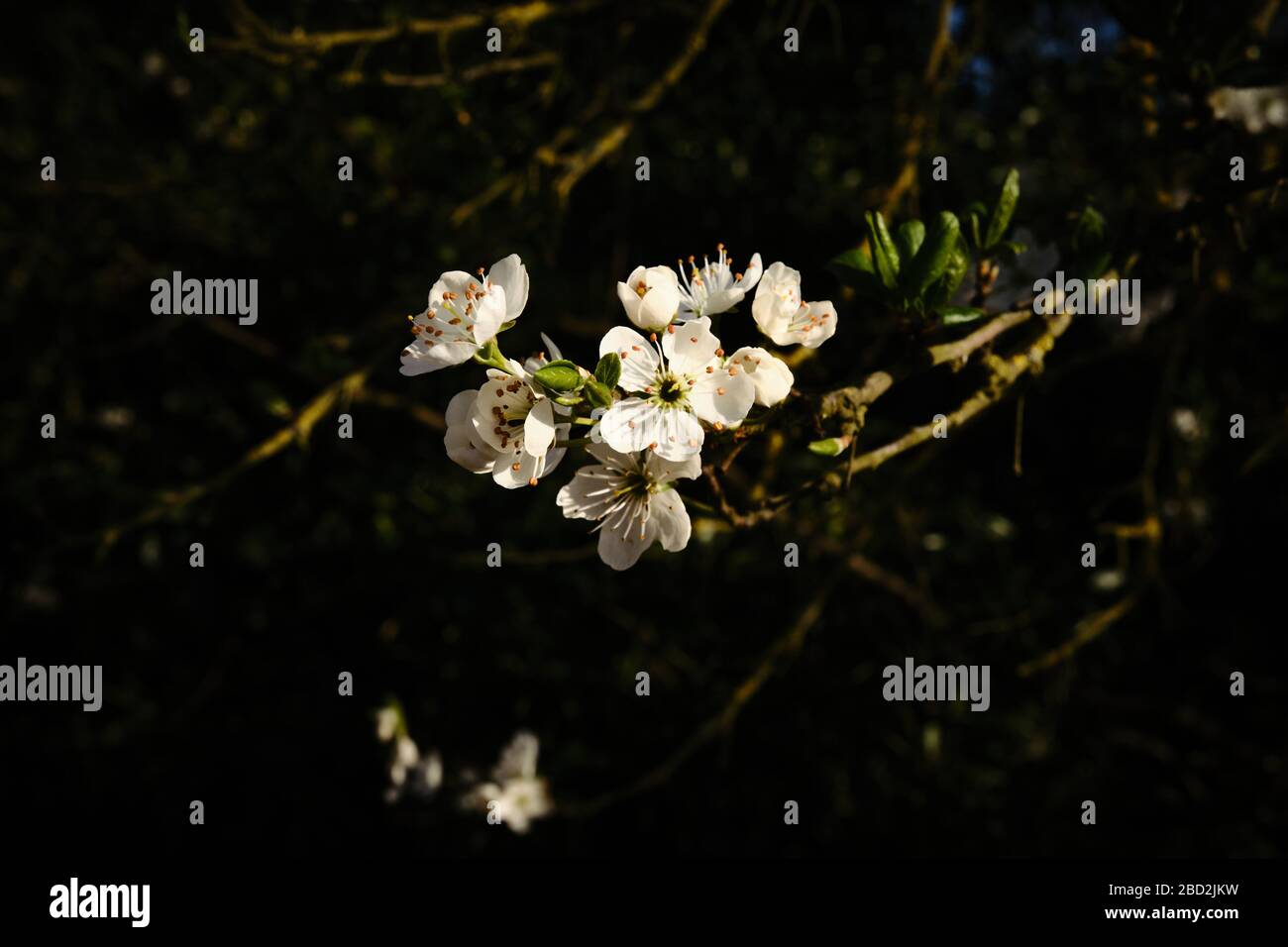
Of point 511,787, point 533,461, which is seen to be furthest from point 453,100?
point 511,787

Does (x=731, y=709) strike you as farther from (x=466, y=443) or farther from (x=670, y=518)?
(x=466, y=443)

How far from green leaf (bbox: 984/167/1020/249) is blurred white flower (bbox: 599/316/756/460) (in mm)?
512

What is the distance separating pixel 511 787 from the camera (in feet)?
7.31

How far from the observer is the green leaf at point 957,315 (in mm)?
1135

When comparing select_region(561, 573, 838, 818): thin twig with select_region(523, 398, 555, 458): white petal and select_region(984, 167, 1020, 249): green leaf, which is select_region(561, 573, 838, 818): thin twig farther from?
select_region(523, 398, 555, 458): white petal

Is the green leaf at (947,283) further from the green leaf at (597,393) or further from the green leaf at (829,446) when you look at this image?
the green leaf at (597,393)

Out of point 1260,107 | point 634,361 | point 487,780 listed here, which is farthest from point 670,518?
point 1260,107

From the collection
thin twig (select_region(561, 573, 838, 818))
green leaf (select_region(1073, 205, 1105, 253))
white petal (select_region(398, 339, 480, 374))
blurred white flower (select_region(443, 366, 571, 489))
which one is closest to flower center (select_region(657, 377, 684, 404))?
blurred white flower (select_region(443, 366, 571, 489))

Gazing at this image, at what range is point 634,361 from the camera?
39.4 inches

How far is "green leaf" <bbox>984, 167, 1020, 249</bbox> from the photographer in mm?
1244

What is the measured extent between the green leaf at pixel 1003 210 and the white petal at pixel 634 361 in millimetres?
561

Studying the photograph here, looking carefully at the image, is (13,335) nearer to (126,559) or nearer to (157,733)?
(126,559)

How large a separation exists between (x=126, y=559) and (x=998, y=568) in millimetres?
2562

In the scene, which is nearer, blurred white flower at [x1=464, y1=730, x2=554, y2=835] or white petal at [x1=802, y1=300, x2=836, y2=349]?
white petal at [x1=802, y1=300, x2=836, y2=349]
